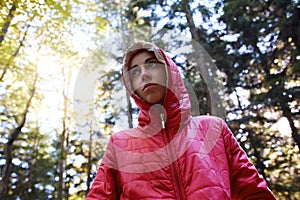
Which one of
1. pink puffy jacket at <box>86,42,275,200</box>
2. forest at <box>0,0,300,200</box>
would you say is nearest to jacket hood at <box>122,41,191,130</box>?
pink puffy jacket at <box>86,42,275,200</box>

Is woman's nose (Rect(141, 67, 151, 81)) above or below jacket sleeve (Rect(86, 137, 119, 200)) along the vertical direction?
above

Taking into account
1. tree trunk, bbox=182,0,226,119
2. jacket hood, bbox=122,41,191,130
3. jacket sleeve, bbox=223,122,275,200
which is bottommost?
jacket sleeve, bbox=223,122,275,200

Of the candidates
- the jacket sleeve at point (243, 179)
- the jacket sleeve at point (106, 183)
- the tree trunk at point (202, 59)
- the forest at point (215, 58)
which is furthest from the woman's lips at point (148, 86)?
the tree trunk at point (202, 59)

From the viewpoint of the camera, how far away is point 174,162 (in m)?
1.47

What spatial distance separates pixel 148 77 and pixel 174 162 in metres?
0.57

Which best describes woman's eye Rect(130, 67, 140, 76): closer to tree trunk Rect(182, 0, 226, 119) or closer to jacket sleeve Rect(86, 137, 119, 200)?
jacket sleeve Rect(86, 137, 119, 200)

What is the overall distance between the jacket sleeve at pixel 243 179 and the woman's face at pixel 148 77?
1.82ft

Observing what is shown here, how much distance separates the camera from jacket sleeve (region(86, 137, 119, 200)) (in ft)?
4.60

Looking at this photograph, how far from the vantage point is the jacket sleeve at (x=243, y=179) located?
4.72 ft

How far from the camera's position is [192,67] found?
7637mm

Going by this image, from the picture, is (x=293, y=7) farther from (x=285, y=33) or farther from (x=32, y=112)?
(x=32, y=112)

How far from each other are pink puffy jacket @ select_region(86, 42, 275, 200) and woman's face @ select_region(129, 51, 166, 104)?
2.1 inches

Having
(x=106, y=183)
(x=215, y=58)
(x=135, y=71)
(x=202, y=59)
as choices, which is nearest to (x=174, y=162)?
(x=106, y=183)

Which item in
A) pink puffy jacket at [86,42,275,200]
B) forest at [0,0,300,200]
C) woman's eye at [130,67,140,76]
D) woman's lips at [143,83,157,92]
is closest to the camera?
pink puffy jacket at [86,42,275,200]
